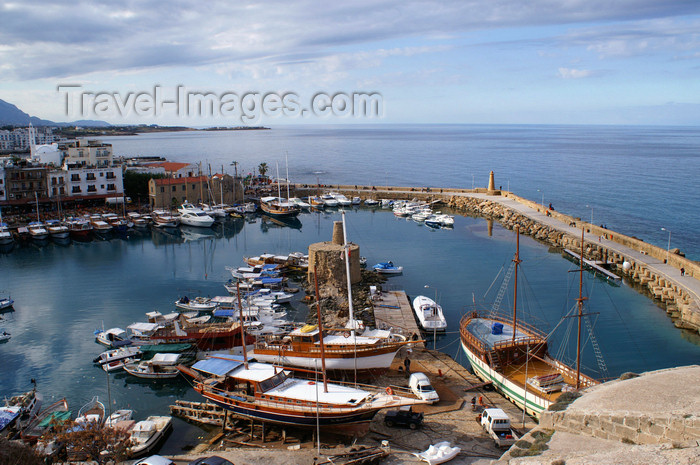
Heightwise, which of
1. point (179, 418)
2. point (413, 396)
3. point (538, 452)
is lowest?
point (179, 418)

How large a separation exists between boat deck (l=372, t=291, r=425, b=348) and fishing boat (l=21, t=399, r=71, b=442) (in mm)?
13386

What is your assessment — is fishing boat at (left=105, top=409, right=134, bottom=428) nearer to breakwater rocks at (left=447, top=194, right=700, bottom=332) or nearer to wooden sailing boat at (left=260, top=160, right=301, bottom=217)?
breakwater rocks at (left=447, top=194, right=700, bottom=332)

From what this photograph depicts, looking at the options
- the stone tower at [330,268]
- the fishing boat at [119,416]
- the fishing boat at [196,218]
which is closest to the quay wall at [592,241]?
the stone tower at [330,268]

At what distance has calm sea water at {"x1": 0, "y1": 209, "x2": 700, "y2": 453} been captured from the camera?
74.9 feet

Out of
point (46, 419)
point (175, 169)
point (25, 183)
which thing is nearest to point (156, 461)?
point (46, 419)

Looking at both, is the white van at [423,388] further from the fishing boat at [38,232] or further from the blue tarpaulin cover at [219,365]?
the fishing boat at [38,232]

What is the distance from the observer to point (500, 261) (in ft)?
134

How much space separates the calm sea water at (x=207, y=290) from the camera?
2284 cm

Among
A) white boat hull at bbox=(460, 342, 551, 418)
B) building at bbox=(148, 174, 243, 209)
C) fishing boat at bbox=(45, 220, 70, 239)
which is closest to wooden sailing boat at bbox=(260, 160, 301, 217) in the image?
building at bbox=(148, 174, 243, 209)

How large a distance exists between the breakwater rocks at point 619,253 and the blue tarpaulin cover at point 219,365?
66.1 ft

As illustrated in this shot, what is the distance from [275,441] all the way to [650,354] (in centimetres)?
1736

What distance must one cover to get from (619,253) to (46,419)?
3579cm

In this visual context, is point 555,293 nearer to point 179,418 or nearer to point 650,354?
point 650,354

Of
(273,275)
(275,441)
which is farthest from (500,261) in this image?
(275,441)
